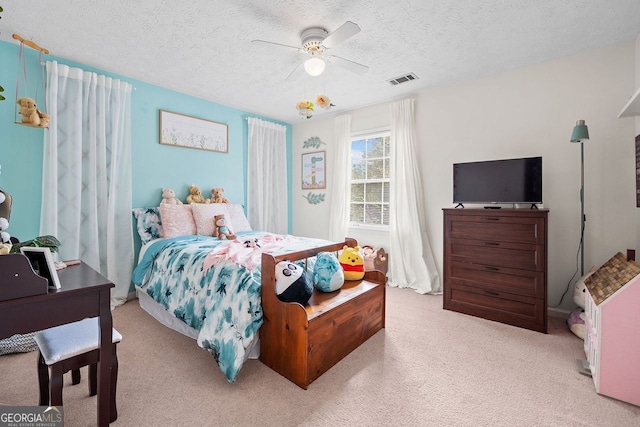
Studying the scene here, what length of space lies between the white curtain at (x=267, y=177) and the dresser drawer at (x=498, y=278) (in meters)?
2.70

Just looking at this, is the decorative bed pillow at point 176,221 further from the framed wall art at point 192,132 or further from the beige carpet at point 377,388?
the beige carpet at point 377,388

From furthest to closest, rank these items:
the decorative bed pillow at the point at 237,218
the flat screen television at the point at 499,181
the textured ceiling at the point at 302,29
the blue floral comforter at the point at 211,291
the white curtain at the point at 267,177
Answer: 1. the white curtain at the point at 267,177
2. the decorative bed pillow at the point at 237,218
3. the flat screen television at the point at 499,181
4. the textured ceiling at the point at 302,29
5. the blue floral comforter at the point at 211,291

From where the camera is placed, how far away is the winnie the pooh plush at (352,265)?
2445 millimetres

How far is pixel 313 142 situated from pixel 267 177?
93cm

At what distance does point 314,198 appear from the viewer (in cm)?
475

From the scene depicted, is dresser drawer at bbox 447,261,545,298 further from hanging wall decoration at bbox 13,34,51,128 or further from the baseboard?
hanging wall decoration at bbox 13,34,51,128

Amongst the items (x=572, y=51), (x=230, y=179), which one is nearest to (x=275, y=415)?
(x=230, y=179)

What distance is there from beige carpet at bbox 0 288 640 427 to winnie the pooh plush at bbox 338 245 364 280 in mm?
519

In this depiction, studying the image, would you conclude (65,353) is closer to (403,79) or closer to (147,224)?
(147,224)

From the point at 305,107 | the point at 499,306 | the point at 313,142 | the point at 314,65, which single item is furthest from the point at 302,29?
the point at 499,306

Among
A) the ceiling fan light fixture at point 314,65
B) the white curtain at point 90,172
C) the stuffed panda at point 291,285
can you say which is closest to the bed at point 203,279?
the stuffed panda at point 291,285

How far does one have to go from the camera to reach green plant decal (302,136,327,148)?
464cm

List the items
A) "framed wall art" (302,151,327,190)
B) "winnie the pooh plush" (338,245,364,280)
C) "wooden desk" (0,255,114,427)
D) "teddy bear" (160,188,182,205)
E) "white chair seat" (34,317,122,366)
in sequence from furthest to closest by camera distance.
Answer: "framed wall art" (302,151,327,190) < "teddy bear" (160,188,182,205) < "winnie the pooh plush" (338,245,364,280) < "white chair seat" (34,317,122,366) < "wooden desk" (0,255,114,427)

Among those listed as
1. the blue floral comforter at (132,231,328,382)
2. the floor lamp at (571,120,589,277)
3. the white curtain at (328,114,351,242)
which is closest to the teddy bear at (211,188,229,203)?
the blue floral comforter at (132,231,328,382)
